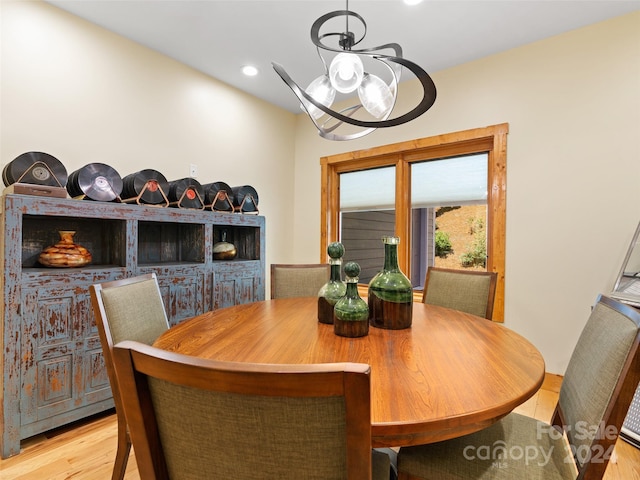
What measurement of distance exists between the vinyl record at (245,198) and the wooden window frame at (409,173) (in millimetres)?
1047

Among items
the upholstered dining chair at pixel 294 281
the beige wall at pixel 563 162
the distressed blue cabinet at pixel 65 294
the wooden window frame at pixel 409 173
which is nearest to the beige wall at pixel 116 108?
the distressed blue cabinet at pixel 65 294

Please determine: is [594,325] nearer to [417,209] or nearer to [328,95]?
[328,95]

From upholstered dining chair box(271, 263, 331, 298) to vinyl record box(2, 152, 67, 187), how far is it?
1484 millimetres

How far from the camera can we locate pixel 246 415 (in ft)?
1.73

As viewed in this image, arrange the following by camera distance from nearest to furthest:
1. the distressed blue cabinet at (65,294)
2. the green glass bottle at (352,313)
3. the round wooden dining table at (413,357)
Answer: the round wooden dining table at (413,357) < the green glass bottle at (352,313) < the distressed blue cabinet at (65,294)

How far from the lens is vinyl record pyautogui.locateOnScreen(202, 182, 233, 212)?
279cm

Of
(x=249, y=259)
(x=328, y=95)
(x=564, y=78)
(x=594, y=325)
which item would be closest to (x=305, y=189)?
(x=249, y=259)

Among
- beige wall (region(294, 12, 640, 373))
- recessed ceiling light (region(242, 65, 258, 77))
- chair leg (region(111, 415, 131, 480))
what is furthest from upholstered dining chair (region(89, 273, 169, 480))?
beige wall (region(294, 12, 640, 373))

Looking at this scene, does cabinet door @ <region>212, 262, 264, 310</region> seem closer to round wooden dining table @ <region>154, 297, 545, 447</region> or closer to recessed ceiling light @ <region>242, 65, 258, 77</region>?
round wooden dining table @ <region>154, 297, 545, 447</region>

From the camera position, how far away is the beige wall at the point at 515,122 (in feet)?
7.29

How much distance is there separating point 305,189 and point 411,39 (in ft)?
6.53

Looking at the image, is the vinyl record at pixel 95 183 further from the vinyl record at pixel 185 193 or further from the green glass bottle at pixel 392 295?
the green glass bottle at pixel 392 295

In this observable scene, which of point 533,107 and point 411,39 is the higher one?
point 411,39

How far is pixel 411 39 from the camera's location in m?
2.64
